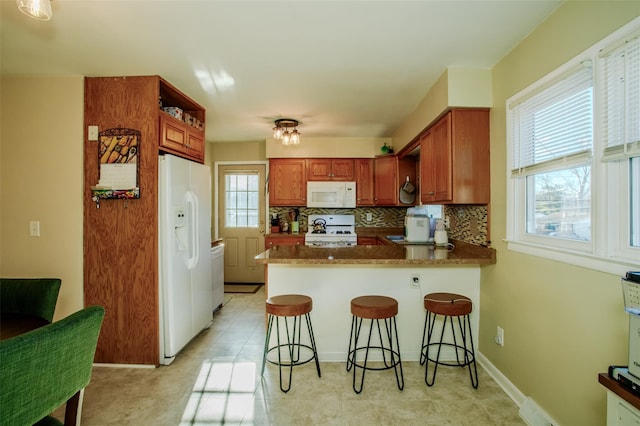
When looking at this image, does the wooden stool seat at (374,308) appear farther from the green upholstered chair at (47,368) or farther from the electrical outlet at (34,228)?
the electrical outlet at (34,228)

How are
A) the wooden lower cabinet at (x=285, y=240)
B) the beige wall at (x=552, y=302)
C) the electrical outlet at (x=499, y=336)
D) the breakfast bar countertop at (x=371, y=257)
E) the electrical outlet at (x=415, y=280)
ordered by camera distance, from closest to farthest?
1. the beige wall at (x=552, y=302)
2. the electrical outlet at (x=499, y=336)
3. the breakfast bar countertop at (x=371, y=257)
4. the electrical outlet at (x=415, y=280)
5. the wooden lower cabinet at (x=285, y=240)

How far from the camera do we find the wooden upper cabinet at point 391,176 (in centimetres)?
457

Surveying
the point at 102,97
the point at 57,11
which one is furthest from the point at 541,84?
the point at 102,97

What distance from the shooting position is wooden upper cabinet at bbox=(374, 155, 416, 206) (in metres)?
4.57

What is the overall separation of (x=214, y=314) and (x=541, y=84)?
→ 3.83 meters

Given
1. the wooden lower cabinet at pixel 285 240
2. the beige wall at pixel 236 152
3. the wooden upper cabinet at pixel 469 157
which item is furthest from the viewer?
the beige wall at pixel 236 152

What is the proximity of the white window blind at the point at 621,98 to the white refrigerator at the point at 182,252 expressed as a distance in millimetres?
2836

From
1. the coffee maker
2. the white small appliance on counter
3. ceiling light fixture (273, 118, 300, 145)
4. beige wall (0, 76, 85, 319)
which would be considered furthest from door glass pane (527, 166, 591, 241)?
beige wall (0, 76, 85, 319)

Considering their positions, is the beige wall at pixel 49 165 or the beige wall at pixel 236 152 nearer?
the beige wall at pixel 49 165

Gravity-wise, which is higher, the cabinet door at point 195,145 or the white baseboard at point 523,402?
the cabinet door at point 195,145

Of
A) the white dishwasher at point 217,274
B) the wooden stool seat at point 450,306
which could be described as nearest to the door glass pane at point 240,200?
the white dishwasher at point 217,274

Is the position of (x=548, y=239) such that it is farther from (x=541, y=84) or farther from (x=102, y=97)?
(x=102, y=97)

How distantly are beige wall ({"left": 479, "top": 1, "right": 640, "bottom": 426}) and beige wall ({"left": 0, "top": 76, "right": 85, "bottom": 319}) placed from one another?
3363 millimetres

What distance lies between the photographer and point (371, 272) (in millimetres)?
2578
